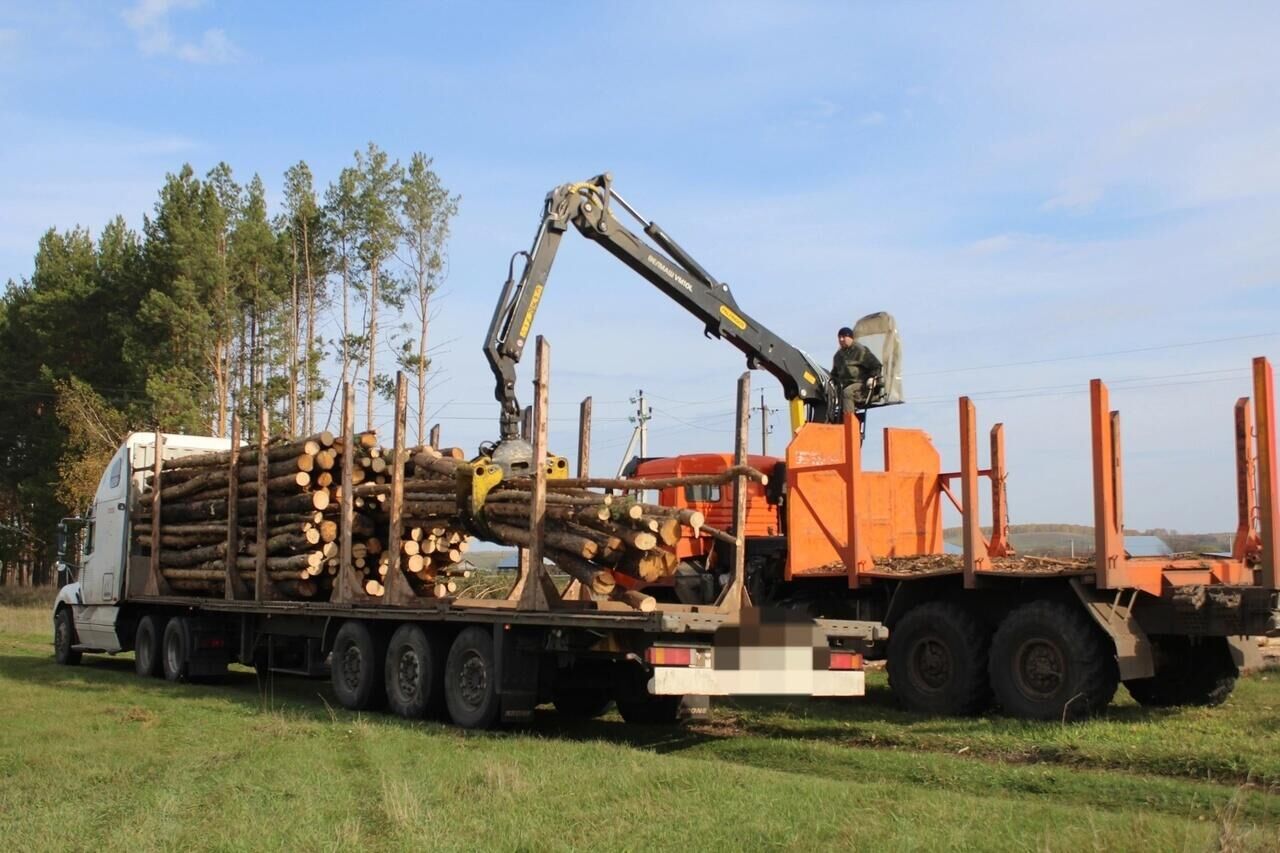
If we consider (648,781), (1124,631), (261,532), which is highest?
(261,532)

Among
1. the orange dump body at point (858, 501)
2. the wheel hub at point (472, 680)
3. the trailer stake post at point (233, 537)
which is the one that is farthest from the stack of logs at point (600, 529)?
the trailer stake post at point (233, 537)

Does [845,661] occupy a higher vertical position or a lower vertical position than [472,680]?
higher

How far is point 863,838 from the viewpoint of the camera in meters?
5.93

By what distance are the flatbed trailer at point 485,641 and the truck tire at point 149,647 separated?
3 cm

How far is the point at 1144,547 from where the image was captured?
12.7 m

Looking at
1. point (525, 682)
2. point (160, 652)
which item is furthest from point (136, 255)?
point (525, 682)

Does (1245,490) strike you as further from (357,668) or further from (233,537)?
(233,537)

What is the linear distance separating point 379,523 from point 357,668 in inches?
86.5

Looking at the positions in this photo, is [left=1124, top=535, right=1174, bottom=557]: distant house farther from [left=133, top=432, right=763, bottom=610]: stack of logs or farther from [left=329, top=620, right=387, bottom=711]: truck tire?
[left=329, top=620, right=387, bottom=711]: truck tire

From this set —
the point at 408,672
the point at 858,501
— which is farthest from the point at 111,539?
the point at 858,501

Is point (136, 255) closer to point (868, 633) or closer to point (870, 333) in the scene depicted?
point (870, 333)

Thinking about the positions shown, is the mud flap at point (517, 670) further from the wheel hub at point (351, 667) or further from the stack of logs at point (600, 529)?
the wheel hub at point (351, 667)

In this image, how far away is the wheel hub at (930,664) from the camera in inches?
463

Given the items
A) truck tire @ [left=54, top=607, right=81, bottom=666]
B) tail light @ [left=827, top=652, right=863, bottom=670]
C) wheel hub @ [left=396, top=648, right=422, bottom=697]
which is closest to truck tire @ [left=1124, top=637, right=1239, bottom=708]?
tail light @ [left=827, top=652, right=863, bottom=670]
